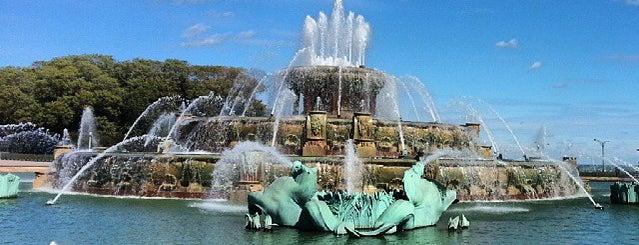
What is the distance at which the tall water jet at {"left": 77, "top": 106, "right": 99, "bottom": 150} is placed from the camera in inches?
2184

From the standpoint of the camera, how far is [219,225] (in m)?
13.8

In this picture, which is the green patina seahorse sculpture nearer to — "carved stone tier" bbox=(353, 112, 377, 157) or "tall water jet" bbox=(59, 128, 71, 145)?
"carved stone tier" bbox=(353, 112, 377, 157)

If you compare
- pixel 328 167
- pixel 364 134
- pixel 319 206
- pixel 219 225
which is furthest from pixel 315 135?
pixel 319 206

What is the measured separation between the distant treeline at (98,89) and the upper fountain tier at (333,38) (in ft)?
89.4

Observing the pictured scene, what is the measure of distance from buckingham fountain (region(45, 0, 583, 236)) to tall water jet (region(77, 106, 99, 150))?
27494 millimetres

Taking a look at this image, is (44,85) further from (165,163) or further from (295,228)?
(295,228)

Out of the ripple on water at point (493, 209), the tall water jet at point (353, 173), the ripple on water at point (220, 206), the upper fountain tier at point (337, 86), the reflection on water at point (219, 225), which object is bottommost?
the reflection on water at point (219, 225)

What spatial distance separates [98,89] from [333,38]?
32.3 metres

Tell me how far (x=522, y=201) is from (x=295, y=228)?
12354 mm

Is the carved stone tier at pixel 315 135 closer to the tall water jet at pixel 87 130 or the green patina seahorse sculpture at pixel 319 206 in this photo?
the green patina seahorse sculpture at pixel 319 206

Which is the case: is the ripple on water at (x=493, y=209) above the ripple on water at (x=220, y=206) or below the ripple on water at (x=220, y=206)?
above

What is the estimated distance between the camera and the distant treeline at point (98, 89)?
191 feet

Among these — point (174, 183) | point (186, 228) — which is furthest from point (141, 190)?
point (186, 228)

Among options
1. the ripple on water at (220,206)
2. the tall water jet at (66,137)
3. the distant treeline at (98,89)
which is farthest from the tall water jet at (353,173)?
the distant treeline at (98,89)
